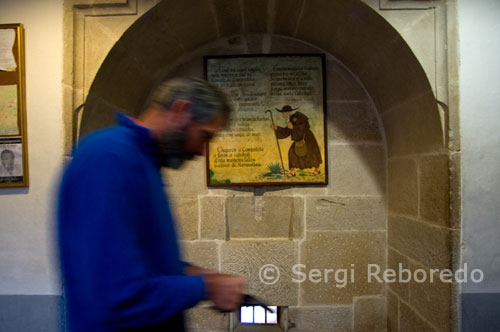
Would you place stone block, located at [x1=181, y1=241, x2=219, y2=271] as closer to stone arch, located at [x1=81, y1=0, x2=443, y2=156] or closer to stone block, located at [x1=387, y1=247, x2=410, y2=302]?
stone arch, located at [x1=81, y1=0, x2=443, y2=156]

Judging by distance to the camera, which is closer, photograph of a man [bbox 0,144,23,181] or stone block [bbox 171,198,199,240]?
photograph of a man [bbox 0,144,23,181]

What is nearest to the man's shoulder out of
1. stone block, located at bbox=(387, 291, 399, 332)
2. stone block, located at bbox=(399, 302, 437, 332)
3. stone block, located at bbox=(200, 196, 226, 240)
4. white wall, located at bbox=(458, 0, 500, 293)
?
stone block, located at bbox=(200, 196, 226, 240)

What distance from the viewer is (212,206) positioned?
237cm

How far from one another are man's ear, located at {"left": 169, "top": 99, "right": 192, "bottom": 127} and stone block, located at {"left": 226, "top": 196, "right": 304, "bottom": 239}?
62.1 inches

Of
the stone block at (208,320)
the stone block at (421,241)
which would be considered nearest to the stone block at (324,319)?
the stone block at (208,320)

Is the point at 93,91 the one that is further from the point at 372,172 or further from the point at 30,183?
the point at 372,172

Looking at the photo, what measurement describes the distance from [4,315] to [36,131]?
1073 mm

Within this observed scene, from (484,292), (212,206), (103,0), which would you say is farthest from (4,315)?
(484,292)

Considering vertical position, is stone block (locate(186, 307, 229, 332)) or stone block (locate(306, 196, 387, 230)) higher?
stone block (locate(306, 196, 387, 230))

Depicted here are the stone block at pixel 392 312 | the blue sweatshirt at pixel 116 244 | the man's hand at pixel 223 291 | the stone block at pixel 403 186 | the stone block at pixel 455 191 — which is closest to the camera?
the blue sweatshirt at pixel 116 244

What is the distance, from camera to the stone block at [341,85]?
93.8 inches

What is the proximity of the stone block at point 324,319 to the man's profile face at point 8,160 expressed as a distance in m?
2.09

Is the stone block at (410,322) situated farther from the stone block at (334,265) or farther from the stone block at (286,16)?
the stone block at (286,16)

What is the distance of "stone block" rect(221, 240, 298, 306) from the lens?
2.34 m
